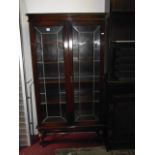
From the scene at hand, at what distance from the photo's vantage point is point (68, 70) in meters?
2.26

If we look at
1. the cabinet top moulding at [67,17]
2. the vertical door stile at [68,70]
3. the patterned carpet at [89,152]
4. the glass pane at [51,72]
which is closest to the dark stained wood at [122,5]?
the cabinet top moulding at [67,17]

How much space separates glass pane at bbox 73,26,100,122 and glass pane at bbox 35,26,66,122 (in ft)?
0.72

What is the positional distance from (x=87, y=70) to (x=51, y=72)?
58 cm

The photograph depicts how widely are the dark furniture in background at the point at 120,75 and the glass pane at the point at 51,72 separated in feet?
2.35

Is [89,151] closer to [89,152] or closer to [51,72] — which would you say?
[89,152]

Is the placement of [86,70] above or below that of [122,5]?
below

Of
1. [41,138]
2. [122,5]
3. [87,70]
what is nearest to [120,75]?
[87,70]

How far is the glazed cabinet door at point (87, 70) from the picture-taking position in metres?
2.23

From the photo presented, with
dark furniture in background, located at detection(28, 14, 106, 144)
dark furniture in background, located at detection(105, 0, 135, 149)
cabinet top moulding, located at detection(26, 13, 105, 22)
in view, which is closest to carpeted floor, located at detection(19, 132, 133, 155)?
dark furniture in background, located at detection(28, 14, 106, 144)

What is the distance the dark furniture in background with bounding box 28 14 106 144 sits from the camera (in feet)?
7.03

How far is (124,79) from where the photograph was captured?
2.15 m

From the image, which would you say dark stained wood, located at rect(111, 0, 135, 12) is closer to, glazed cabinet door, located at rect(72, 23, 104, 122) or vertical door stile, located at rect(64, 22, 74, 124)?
glazed cabinet door, located at rect(72, 23, 104, 122)
